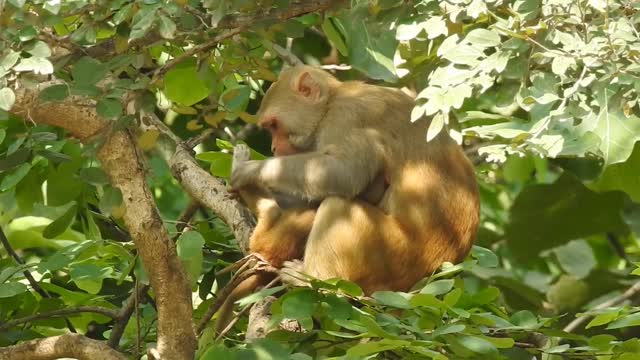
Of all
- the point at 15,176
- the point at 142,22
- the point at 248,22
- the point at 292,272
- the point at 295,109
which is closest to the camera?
the point at 142,22

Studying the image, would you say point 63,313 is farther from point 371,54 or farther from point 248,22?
point 371,54

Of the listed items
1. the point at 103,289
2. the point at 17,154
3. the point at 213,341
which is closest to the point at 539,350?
the point at 213,341

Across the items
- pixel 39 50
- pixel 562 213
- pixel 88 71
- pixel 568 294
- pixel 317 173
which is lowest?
pixel 568 294

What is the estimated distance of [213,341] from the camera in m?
4.32

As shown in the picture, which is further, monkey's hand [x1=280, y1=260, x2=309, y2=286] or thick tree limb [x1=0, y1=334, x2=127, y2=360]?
monkey's hand [x1=280, y1=260, x2=309, y2=286]

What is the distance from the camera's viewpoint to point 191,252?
4.52 meters

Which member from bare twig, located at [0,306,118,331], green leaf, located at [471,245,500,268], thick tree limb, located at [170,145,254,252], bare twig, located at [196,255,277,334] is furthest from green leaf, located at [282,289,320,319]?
green leaf, located at [471,245,500,268]

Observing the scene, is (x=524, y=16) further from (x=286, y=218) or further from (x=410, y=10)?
(x=286, y=218)

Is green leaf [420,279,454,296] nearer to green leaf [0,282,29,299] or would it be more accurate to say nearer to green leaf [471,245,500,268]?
green leaf [471,245,500,268]

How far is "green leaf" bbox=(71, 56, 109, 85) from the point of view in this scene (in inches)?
158

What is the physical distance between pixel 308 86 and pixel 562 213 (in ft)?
10.5

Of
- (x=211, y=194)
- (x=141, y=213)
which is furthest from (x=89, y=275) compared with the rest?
(x=141, y=213)

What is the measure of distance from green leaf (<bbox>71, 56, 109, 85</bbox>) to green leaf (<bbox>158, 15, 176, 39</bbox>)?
0.24 meters

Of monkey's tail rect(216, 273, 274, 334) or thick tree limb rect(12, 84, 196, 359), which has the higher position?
thick tree limb rect(12, 84, 196, 359)
